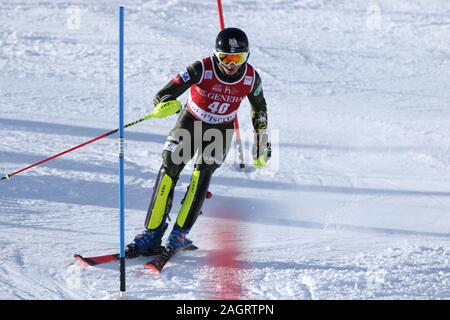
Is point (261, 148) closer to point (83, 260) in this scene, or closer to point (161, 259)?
point (161, 259)

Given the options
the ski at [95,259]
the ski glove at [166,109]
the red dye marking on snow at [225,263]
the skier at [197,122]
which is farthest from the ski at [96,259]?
the ski glove at [166,109]

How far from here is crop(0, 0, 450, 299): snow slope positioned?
21.9 feet

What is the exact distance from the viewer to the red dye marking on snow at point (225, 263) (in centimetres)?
633

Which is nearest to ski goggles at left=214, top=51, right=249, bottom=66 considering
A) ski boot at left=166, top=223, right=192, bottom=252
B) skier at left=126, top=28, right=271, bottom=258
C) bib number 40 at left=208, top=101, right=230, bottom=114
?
skier at left=126, top=28, right=271, bottom=258

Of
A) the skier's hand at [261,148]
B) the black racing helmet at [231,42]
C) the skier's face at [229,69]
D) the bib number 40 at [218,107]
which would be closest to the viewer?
the black racing helmet at [231,42]

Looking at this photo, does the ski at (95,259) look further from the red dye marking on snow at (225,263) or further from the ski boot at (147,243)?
the red dye marking on snow at (225,263)

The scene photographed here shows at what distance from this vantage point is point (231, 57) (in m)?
6.82

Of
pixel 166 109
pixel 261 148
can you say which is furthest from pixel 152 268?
pixel 261 148

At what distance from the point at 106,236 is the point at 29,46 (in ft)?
21.9

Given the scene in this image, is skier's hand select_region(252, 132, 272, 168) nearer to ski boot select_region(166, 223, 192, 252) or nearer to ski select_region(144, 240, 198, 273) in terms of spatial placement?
ski boot select_region(166, 223, 192, 252)

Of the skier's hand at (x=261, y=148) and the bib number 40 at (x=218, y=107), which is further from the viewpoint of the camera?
the skier's hand at (x=261, y=148)

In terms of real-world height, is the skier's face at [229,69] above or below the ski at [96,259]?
above

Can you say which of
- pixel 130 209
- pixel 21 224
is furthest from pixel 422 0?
pixel 21 224
